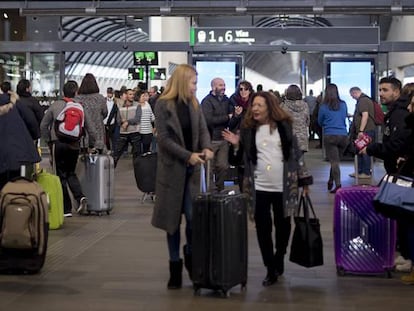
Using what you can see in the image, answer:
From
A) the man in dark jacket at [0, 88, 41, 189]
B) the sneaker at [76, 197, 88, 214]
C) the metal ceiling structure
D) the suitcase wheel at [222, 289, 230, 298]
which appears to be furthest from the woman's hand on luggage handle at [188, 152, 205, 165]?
the metal ceiling structure

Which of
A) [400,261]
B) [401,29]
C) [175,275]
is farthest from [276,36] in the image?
[175,275]

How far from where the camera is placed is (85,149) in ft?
34.7

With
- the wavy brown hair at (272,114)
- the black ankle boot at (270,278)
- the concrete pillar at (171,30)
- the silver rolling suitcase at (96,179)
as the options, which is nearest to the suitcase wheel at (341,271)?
the black ankle boot at (270,278)

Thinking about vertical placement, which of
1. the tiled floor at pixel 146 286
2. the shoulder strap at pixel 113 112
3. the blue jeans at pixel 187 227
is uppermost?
the shoulder strap at pixel 113 112

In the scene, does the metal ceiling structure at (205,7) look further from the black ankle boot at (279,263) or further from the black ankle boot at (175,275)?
the black ankle boot at (175,275)

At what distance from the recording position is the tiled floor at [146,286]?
19.4 ft

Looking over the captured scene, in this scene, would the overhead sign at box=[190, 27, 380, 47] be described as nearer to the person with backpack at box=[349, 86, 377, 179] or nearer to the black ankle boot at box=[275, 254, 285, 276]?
the person with backpack at box=[349, 86, 377, 179]

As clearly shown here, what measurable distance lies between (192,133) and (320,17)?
623 inches

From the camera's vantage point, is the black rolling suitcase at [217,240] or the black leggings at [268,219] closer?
the black rolling suitcase at [217,240]

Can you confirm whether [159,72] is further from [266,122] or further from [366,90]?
[266,122]

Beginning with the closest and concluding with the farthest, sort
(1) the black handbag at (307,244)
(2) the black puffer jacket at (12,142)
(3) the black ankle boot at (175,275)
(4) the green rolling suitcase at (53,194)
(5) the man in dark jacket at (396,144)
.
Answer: (3) the black ankle boot at (175,275)
(1) the black handbag at (307,244)
(5) the man in dark jacket at (396,144)
(2) the black puffer jacket at (12,142)
(4) the green rolling suitcase at (53,194)

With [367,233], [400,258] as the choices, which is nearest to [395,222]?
[367,233]

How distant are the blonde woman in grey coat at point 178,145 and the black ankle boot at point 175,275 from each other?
0.23 meters

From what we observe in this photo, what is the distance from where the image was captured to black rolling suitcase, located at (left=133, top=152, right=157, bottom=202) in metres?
10.3
